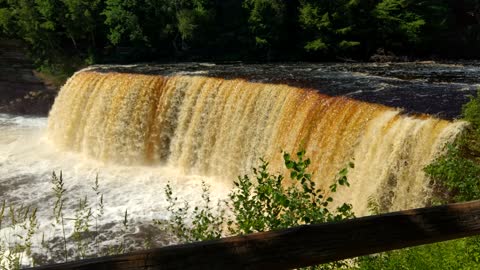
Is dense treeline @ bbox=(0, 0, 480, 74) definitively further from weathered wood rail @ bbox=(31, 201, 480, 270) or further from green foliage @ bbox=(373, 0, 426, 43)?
weathered wood rail @ bbox=(31, 201, 480, 270)

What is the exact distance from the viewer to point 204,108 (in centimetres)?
1318

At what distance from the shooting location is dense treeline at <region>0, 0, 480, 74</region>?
2572 centimetres

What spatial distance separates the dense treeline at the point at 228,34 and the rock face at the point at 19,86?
2.34 ft

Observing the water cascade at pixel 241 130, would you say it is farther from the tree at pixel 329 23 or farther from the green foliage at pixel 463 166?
the tree at pixel 329 23

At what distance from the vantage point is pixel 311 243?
1.95 meters

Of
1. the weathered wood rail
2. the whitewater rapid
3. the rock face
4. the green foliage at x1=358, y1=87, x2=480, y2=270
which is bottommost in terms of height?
the whitewater rapid

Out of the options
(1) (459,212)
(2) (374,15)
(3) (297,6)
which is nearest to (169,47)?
(3) (297,6)

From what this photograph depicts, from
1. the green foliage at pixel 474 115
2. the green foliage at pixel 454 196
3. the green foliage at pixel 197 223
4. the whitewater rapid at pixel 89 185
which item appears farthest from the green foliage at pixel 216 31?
the green foliage at pixel 454 196

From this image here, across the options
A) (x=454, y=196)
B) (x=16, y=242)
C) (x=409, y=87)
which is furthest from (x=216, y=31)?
(x=16, y=242)

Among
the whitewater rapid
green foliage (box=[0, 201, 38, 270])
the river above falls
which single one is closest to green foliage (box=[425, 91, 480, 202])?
the river above falls

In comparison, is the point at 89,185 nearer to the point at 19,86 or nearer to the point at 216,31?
the point at 19,86

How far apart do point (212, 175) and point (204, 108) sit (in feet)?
6.15

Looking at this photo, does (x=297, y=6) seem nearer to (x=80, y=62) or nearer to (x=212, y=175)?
(x=80, y=62)

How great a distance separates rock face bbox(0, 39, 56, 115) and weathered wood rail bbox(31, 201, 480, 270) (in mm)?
23149
